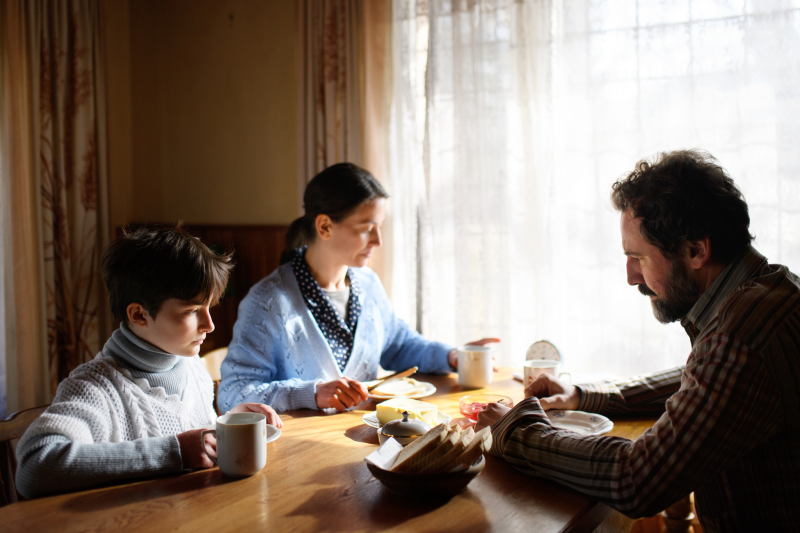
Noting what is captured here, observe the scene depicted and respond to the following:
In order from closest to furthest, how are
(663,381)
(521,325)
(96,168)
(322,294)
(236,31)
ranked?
(663,381) → (322,294) → (521,325) → (96,168) → (236,31)

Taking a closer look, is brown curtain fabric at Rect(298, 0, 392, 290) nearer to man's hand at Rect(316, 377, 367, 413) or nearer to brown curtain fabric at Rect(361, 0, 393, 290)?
brown curtain fabric at Rect(361, 0, 393, 290)

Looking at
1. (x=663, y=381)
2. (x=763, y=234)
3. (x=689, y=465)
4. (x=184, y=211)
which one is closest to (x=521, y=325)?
(x=763, y=234)

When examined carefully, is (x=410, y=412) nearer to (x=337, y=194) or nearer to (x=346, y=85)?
(x=337, y=194)

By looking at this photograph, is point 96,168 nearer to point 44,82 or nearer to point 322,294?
point 44,82

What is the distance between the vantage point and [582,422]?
144 centimetres

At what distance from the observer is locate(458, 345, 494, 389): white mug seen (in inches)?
71.8

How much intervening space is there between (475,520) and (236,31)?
3.26 meters

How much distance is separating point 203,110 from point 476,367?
2588mm

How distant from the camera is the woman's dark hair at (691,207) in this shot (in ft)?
3.99

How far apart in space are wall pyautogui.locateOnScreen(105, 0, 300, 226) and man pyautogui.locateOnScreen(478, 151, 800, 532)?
246 cm

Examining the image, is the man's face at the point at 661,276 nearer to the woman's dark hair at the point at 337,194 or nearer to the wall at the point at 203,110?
the woman's dark hair at the point at 337,194

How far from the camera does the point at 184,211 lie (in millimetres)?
3711

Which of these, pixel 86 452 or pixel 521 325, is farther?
pixel 521 325

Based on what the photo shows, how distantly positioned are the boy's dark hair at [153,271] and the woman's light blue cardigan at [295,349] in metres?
0.43
